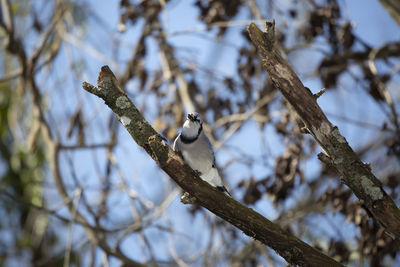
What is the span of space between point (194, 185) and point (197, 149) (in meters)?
1.04

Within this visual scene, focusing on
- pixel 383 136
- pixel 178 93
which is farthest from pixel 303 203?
pixel 178 93

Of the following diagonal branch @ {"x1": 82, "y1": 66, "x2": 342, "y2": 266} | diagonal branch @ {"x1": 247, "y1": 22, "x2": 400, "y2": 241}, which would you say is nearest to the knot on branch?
diagonal branch @ {"x1": 247, "y1": 22, "x2": 400, "y2": 241}

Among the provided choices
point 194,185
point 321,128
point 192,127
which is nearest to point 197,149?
point 192,127

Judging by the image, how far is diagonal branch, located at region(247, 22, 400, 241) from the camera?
2148 millimetres

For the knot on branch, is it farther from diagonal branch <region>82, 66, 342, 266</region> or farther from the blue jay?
the blue jay

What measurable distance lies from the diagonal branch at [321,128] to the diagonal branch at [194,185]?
0.40 meters

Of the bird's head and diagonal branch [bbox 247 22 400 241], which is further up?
the bird's head

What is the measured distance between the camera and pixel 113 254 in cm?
329

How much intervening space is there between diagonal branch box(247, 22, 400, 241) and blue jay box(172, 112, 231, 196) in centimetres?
115

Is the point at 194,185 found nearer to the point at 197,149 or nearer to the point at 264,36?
the point at 264,36

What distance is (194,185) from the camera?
2166mm

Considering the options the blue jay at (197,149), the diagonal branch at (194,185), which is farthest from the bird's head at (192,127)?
the diagonal branch at (194,185)

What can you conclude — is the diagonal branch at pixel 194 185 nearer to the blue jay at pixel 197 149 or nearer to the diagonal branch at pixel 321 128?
the diagonal branch at pixel 321 128

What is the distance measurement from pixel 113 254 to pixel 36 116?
1580mm
